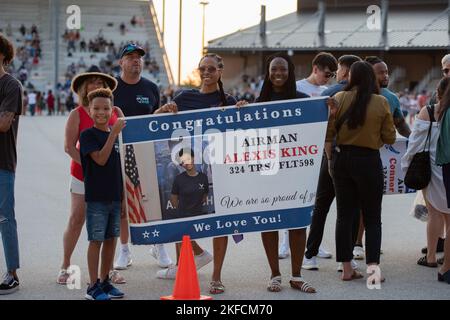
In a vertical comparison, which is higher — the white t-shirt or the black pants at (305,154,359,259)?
the white t-shirt

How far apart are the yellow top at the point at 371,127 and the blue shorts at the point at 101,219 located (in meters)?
2.01

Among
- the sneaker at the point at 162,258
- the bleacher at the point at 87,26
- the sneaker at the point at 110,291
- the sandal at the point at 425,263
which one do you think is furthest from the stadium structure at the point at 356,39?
the sneaker at the point at 110,291

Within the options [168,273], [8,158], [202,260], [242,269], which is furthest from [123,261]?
[8,158]

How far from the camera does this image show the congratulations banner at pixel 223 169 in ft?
24.1

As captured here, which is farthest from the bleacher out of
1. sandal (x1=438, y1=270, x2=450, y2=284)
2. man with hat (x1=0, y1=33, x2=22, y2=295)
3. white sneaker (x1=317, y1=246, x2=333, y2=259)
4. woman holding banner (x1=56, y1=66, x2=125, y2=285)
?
sandal (x1=438, y1=270, x2=450, y2=284)

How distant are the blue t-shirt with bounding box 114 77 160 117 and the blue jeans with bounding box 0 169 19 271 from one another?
4.86ft

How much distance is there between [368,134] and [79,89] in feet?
7.96

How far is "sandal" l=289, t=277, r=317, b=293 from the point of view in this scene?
24.1 ft

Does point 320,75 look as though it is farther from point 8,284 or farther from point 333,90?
point 8,284

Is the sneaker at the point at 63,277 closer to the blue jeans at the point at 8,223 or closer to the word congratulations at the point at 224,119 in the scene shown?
the blue jeans at the point at 8,223

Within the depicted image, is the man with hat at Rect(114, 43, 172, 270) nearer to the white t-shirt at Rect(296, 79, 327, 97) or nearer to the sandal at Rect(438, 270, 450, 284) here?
the white t-shirt at Rect(296, 79, 327, 97)

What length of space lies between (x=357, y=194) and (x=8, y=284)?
2.99 m
